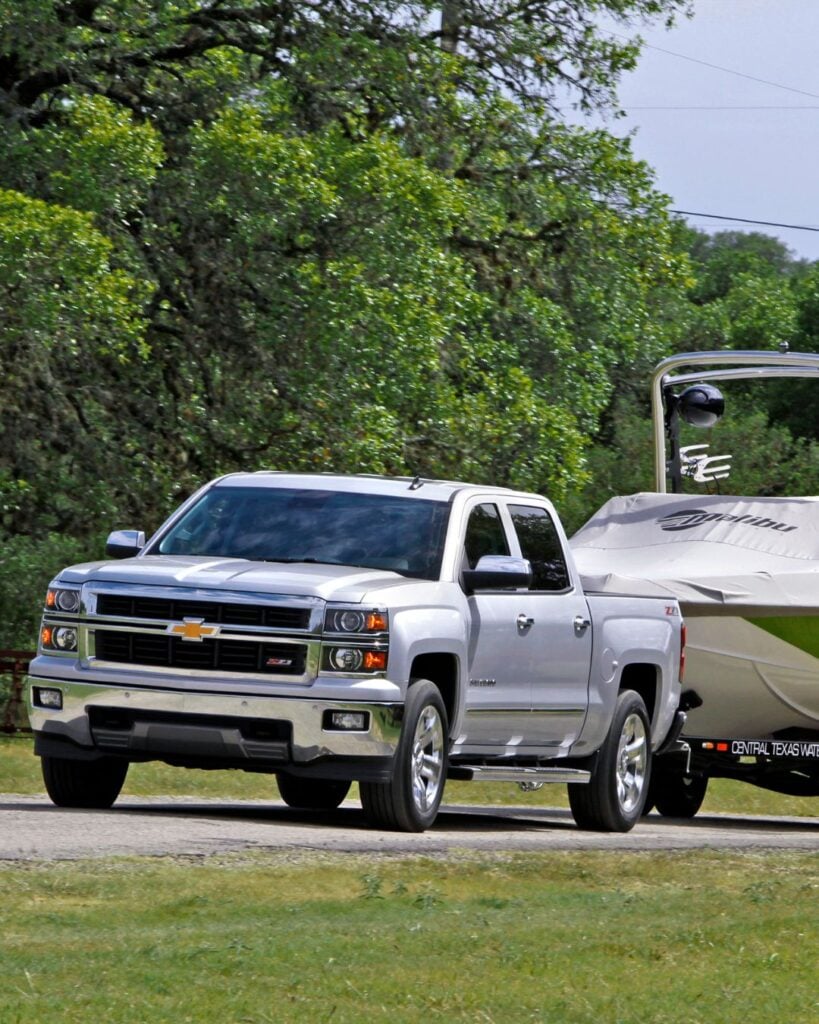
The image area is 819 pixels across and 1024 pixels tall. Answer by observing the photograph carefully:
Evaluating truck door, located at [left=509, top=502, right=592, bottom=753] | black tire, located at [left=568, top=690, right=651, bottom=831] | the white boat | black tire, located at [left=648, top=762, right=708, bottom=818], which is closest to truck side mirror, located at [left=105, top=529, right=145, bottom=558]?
truck door, located at [left=509, top=502, right=592, bottom=753]

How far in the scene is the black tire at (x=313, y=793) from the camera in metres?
14.6

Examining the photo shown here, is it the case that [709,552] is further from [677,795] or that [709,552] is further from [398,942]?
[398,942]

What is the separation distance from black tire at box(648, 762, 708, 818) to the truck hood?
253 inches

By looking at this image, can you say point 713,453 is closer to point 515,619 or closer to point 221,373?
point 221,373

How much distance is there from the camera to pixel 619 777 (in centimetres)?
1377

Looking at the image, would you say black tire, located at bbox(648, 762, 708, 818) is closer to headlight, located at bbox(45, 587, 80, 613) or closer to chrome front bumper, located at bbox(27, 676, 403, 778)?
chrome front bumper, located at bbox(27, 676, 403, 778)

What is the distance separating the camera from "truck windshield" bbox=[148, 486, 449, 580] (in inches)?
476

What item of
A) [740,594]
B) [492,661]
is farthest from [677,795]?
[492,661]

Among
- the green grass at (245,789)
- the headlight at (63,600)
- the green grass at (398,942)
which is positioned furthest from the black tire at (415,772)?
the green grass at (245,789)

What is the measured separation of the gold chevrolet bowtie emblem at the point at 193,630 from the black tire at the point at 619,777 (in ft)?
10.9

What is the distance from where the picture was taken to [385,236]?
77.7 feet

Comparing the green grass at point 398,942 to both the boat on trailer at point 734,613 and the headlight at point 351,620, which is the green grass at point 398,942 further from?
the boat on trailer at point 734,613

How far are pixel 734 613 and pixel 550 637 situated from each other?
3366 mm

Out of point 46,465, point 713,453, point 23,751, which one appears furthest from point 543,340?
point 713,453
